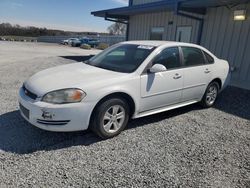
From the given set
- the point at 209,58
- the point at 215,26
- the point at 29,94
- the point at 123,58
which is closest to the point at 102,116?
the point at 29,94

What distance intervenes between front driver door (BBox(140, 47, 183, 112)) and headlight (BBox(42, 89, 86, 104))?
1180 mm

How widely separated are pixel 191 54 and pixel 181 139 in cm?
197

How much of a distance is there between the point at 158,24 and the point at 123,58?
26.5ft

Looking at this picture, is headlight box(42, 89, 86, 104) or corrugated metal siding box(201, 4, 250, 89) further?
corrugated metal siding box(201, 4, 250, 89)

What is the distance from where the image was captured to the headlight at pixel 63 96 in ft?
10.3

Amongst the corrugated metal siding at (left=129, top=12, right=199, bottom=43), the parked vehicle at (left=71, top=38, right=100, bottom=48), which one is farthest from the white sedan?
the parked vehicle at (left=71, top=38, right=100, bottom=48)

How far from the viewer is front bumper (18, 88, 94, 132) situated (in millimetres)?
3094

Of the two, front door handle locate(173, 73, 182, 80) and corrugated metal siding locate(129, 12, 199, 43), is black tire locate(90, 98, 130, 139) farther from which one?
corrugated metal siding locate(129, 12, 199, 43)

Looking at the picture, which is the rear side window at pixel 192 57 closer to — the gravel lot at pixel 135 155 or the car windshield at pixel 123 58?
the car windshield at pixel 123 58

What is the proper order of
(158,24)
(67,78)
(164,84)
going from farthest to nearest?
(158,24)
(164,84)
(67,78)

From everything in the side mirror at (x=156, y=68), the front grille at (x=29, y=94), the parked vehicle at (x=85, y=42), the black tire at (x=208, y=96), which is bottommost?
the parked vehicle at (x=85, y=42)

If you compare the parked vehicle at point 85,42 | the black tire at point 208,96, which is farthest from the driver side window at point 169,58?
the parked vehicle at point 85,42

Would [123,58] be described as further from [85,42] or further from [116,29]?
[116,29]

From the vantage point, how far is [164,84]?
13.4 feet
